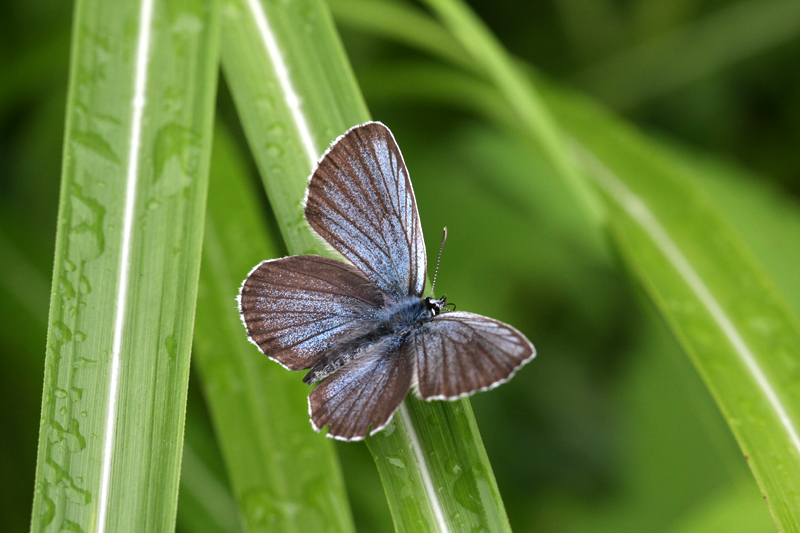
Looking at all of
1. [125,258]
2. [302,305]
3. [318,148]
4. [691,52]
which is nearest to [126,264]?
[125,258]

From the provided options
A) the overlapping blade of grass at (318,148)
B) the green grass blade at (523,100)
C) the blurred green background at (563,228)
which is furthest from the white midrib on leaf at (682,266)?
the overlapping blade of grass at (318,148)

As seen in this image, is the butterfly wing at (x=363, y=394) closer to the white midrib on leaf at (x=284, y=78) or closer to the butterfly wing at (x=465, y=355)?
the butterfly wing at (x=465, y=355)

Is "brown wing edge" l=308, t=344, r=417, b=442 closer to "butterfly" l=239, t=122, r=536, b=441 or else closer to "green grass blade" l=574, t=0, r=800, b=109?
"butterfly" l=239, t=122, r=536, b=441

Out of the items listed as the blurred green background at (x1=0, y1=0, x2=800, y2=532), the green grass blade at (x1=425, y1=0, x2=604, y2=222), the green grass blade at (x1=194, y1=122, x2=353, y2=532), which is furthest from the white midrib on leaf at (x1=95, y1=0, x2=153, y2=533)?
the blurred green background at (x1=0, y1=0, x2=800, y2=532)

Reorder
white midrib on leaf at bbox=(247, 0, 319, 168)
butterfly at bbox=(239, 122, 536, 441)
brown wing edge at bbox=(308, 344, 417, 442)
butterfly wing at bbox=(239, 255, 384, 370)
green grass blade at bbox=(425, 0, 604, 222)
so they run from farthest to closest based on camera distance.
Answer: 1. green grass blade at bbox=(425, 0, 604, 222)
2. white midrib on leaf at bbox=(247, 0, 319, 168)
3. butterfly wing at bbox=(239, 255, 384, 370)
4. butterfly at bbox=(239, 122, 536, 441)
5. brown wing edge at bbox=(308, 344, 417, 442)

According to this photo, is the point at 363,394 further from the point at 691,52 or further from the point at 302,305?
the point at 691,52

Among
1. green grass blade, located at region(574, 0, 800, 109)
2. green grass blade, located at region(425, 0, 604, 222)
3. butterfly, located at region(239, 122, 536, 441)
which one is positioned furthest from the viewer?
green grass blade, located at region(574, 0, 800, 109)

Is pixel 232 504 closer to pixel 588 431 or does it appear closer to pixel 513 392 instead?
pixel 513 392
